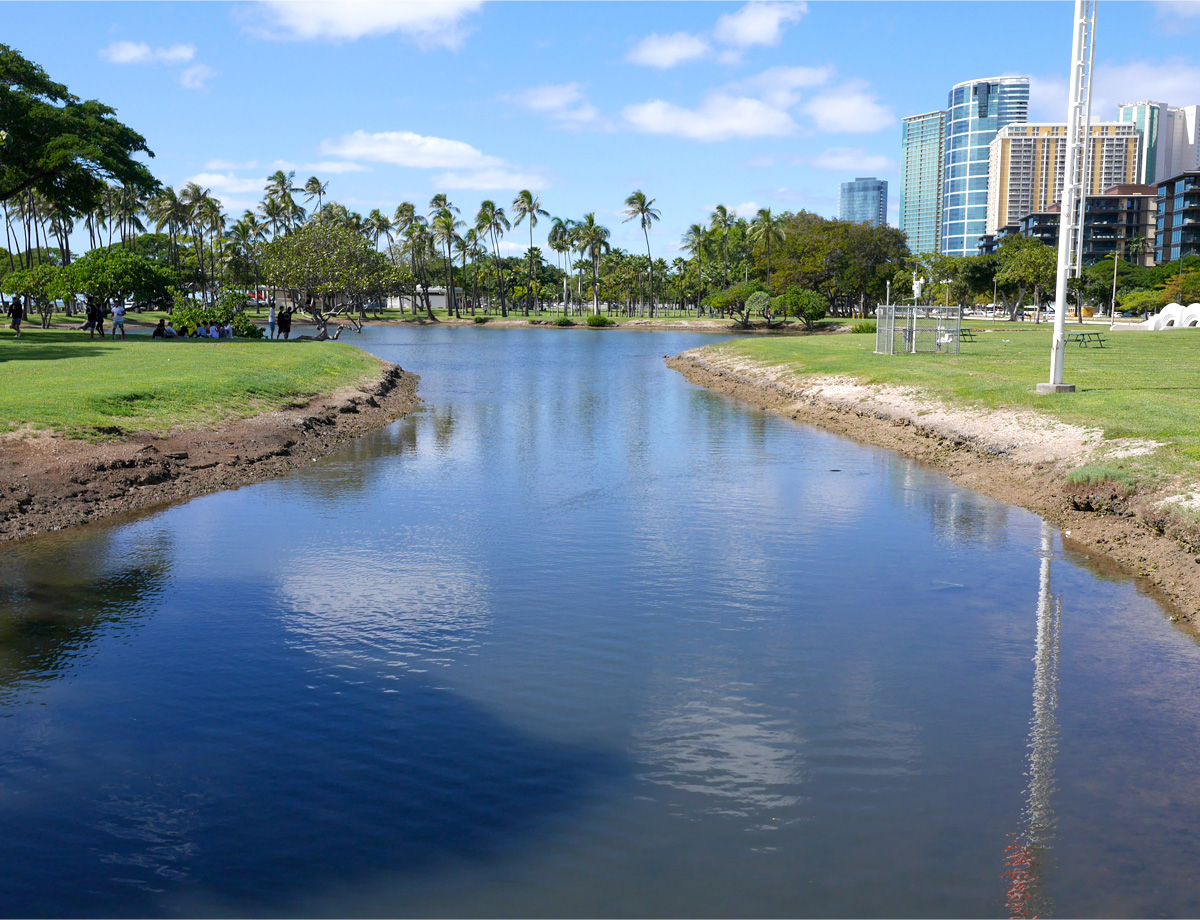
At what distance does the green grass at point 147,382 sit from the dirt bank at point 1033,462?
15.2 metres

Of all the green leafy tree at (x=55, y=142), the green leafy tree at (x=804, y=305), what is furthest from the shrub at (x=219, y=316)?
the green leafy tree at (x=804, y=305)

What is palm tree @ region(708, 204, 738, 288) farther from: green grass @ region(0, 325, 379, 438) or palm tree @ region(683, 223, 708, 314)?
green grass @ region(0, 325, 379, 438)

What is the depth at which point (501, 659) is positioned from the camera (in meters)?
9.27

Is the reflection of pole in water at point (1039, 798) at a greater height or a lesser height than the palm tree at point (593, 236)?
lesser

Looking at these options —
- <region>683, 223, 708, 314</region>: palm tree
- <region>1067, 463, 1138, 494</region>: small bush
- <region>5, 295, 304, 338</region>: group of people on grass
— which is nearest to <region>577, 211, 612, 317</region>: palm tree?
<region>683, 223, 708, 314</region>: palm tree

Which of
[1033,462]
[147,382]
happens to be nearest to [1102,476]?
[1033,462]

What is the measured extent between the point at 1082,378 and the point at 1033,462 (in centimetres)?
1017

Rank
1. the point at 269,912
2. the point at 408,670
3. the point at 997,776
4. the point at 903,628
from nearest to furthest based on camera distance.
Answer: the point at 269,912, the point at 997,776, the point at 408,670, the point at 903,628

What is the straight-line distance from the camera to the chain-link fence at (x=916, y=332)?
39.0 metres

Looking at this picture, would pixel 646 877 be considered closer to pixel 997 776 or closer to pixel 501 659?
pixel 997 776

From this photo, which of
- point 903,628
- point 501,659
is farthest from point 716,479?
point 501,659

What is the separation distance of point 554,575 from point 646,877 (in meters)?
6.50

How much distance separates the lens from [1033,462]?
18.2m

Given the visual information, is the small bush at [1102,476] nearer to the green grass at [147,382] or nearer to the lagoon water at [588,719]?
the lagoon water at [588,719]
